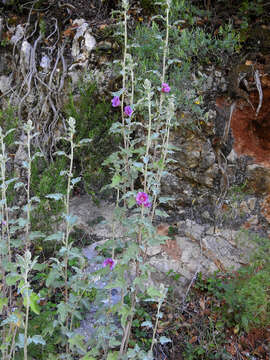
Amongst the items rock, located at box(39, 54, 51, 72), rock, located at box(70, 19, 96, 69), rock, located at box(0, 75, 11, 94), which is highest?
rock, located at box(70, 19, 96, 69)

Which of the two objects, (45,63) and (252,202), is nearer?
(252,202)

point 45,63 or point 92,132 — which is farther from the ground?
point 45,63

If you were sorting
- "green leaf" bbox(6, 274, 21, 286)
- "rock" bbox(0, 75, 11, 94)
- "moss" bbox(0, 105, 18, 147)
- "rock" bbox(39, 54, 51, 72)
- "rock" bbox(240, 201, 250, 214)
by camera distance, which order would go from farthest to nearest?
1. "rock" bbox(0, 75, 11, 94)
2. "rock" bbox(39, 54, 51, 72)
3. "moss" bbox(0, 105, 18, 147)
4. "rock" bbox(240, 201, 250, 214)
5. "green leaf" bbox(6, 274, 21, 286)

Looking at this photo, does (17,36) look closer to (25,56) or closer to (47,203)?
(25,56)

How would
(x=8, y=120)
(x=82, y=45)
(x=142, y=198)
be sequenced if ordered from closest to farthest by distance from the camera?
1. (x=142, y=198)
2. (x=8, y=120)
3. (x=82, y=45)

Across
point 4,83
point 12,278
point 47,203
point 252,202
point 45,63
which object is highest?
point 45,63

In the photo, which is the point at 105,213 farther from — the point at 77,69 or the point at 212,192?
the point at 77,69

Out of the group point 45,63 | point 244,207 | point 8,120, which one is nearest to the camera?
point 244,207

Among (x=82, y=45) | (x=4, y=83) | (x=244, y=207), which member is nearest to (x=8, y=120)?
(x=4, y=83)

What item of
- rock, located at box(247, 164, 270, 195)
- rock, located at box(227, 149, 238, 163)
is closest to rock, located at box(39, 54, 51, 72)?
rock, located at box(227, 149, 238, 163)

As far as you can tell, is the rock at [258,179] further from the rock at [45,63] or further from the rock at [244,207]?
the rock at [45,63]

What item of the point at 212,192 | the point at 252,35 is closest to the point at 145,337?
the point at 212,192

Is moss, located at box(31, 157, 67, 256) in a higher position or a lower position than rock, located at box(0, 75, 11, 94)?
lower

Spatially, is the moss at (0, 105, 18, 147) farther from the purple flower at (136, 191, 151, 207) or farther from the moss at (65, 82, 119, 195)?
the purple flower at (136, 191, 151, 207)
